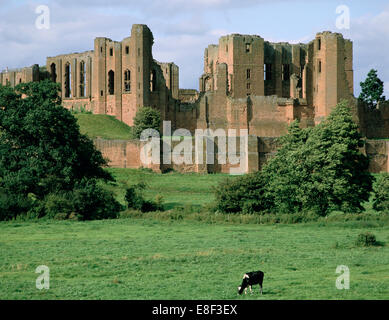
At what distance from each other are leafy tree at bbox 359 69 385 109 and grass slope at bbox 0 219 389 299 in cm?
5183

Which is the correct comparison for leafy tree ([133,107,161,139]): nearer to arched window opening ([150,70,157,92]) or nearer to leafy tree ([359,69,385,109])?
arched window opening ([150,70,157,92])

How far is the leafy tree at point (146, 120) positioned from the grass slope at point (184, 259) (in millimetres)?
31627

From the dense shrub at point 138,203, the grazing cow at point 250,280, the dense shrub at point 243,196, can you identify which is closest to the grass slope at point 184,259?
the grazing cow at point 250,280

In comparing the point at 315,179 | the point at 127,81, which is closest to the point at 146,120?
the point at 127,81

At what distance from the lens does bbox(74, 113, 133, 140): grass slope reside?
218 feet

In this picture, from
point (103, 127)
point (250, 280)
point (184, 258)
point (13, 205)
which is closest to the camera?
point (250, 280)

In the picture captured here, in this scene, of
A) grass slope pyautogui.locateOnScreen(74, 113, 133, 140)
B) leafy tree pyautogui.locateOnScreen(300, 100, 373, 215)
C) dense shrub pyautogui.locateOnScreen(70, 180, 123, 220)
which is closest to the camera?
leafy tree pyautogui.locateOnScreen(300, 100, 373, 215)

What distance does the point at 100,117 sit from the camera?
7325cm

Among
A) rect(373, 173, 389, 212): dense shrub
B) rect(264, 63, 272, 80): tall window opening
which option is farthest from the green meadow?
rect(264, 63, 272, 80): tall window opening

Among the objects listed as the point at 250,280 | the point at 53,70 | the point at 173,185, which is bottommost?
the point at 250,280

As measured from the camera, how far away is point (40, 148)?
3822 cm

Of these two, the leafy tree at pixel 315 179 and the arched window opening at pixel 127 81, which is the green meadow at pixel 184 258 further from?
the arched window opening at pixel 127 81

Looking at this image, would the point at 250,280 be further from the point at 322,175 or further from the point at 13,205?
the point at 13,205

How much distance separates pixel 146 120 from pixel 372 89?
2921cm
